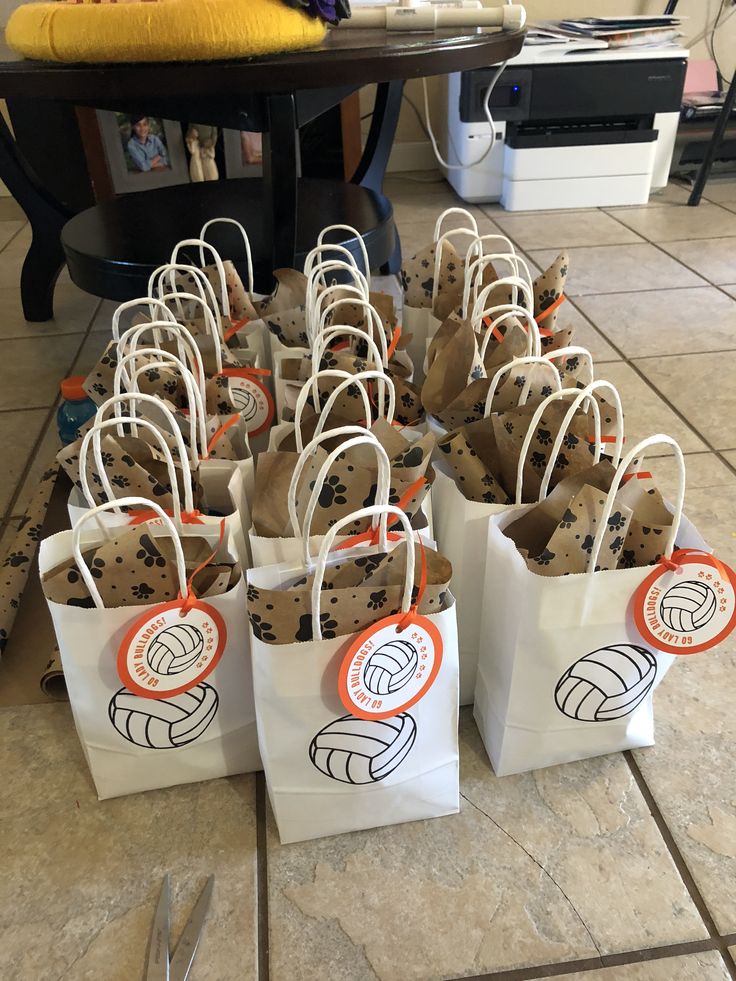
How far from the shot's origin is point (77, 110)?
102 inches

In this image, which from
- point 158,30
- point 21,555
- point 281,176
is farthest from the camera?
point 281,176

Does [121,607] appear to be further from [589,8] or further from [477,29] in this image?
[589,8]

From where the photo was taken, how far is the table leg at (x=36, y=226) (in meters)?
1.87

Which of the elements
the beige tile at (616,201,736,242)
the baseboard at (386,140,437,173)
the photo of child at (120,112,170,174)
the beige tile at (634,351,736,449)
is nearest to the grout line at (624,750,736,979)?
the beige tile at (634,351,736,449)

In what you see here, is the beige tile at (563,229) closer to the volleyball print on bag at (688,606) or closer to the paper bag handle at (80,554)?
the volleyball print on bag at (688,606)

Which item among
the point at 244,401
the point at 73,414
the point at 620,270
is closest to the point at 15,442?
the point at 73,414

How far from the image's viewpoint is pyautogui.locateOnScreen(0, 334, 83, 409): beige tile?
1695 millimetres

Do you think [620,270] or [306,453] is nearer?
Result: [306,453]

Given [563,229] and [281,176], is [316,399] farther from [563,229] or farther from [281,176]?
[563,229]

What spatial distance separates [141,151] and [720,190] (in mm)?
2216

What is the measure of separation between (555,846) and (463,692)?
0.21m

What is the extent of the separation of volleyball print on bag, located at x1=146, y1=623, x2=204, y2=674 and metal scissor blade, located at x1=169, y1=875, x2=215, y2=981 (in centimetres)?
22

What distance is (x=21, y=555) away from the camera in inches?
46.0

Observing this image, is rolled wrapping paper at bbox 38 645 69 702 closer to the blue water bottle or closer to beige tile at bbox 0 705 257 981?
beige tile at bbox 0 705 257 981
